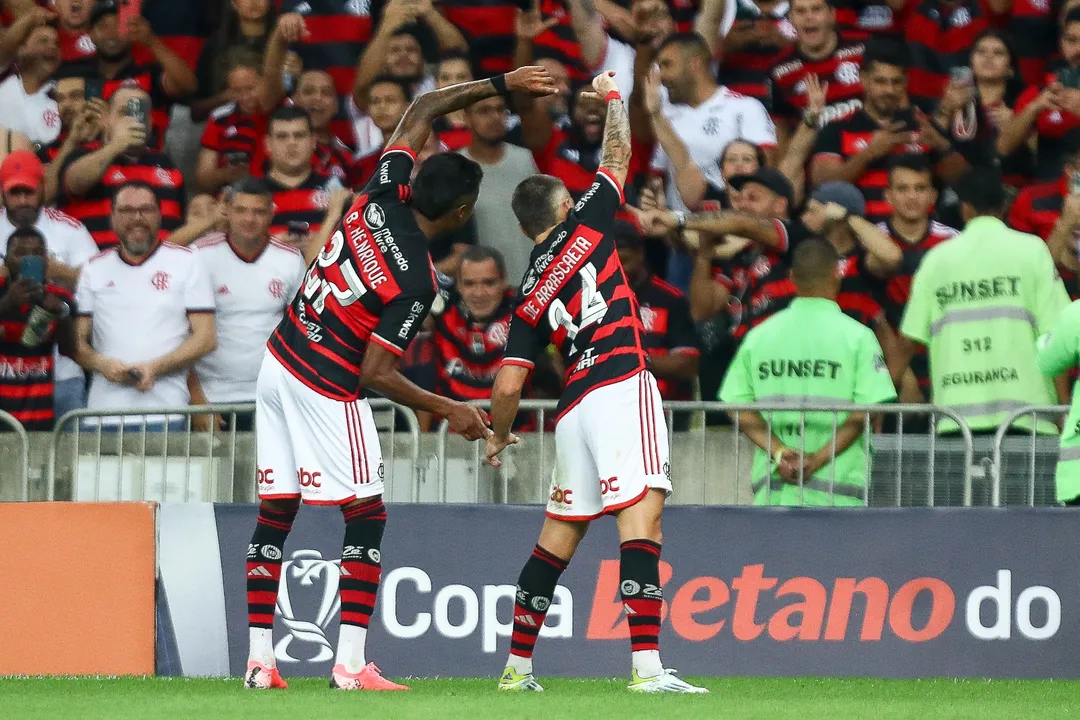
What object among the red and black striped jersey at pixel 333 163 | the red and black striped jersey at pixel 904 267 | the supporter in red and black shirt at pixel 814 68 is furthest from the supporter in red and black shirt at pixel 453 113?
the red and black striped jersey at pixel 904 267

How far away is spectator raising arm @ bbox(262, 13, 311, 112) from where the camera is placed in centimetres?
1277

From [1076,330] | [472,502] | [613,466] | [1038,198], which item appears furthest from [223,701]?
[1038,198]

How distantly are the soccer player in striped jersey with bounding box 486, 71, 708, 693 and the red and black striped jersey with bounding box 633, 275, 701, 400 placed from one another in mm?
2649

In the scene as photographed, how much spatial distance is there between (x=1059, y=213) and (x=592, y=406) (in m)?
4.72

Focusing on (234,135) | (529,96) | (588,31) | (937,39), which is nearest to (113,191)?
(234,135)

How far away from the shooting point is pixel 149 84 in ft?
43.2

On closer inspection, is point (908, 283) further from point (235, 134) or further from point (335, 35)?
point (235, 134)

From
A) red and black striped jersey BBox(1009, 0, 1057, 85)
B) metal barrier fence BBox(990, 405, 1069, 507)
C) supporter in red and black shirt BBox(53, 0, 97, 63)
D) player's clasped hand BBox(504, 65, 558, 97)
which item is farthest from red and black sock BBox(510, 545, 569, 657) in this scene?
supporter in red and black shirt BBox(53, 0, 97, 63)

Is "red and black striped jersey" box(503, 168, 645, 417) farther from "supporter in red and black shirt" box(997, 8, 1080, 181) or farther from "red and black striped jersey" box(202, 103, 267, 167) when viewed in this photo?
"red and black striped jersey" box(202, 103, 267, 167)

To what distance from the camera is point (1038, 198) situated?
11367mm

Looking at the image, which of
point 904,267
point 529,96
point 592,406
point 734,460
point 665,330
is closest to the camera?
point 592,406

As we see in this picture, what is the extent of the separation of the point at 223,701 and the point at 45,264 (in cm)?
458

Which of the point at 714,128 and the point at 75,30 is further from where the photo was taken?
the point at 75,30

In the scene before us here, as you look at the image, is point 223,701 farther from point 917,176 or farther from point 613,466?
point 917,176
